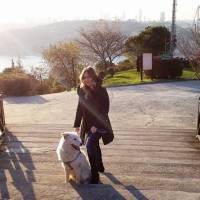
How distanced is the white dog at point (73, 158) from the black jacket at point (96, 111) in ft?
1.60

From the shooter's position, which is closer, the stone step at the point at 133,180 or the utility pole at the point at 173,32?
the stone step at the point at 133,180

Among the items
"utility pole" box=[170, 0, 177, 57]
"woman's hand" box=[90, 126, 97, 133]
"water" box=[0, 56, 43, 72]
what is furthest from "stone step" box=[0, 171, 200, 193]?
"water" box=[0, 56, 43, 72]

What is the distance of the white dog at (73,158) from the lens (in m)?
5.68

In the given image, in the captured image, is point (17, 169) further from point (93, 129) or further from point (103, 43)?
point (103, 43)

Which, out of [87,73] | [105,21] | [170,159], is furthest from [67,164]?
[105,21]

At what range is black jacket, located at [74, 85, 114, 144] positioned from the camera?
6.06 m

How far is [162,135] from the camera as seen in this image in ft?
34.0

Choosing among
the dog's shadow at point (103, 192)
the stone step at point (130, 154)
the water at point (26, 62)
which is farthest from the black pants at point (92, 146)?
the water at point (26, 62)

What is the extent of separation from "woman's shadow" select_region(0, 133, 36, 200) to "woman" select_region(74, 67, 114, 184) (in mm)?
953

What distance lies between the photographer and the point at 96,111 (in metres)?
6.11

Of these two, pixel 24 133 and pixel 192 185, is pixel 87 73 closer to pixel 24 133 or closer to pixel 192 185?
pixel 192 185

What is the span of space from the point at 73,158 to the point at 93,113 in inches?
29.8

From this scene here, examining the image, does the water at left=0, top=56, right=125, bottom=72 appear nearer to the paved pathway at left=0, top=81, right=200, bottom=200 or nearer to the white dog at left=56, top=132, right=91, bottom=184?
the paved pathway at left=0, top=81, right=200, bottom=200

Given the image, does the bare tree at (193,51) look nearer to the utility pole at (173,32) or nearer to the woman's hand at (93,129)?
the utility pole at (173,32)
